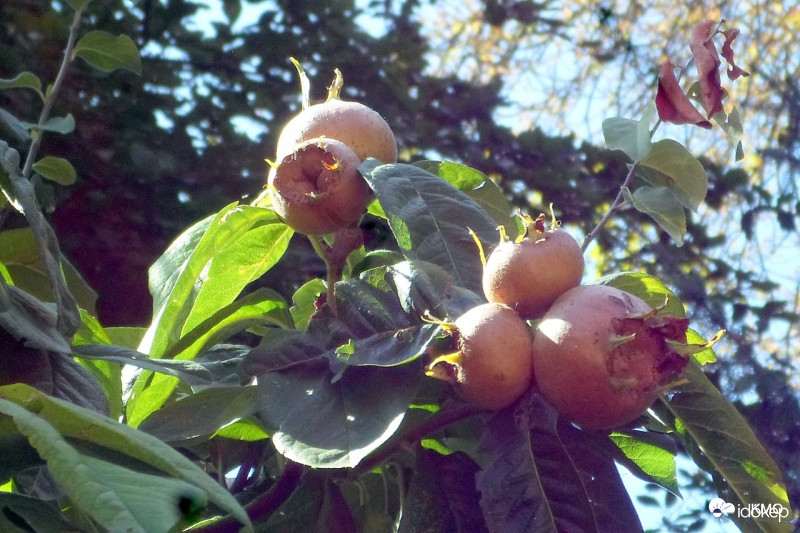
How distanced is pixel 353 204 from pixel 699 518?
2.27 m

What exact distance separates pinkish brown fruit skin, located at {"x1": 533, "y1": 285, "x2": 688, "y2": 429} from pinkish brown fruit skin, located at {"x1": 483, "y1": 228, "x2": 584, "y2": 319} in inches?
0.9

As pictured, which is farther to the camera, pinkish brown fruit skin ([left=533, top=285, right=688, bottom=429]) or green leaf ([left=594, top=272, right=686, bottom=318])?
green leaf ([left=594, top=272, right=686, bottom=318])

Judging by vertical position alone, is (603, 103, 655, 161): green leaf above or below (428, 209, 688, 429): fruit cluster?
above

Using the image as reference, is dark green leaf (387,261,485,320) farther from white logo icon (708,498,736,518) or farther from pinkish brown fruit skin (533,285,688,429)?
white logo icon (708,498,736,518)

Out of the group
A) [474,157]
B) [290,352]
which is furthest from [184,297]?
[474,157]

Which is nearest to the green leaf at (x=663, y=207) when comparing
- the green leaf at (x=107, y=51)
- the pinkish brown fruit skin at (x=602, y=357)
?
the pinkish brown fruit skin at (x=602, y=357)

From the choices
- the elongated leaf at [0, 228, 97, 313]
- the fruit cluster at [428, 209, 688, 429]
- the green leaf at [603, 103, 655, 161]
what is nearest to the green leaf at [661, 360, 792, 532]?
the fruit cluster at [428, 209, 688, 429]

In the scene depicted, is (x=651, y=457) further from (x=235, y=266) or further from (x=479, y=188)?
(x=235, y=266)

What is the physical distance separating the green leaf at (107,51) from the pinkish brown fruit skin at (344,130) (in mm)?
557

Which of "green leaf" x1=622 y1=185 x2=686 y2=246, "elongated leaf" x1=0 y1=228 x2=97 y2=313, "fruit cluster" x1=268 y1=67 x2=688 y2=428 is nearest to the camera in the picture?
"fruit cluster" x1=268 y1=67 x2=688 y2=428

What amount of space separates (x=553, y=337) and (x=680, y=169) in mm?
348

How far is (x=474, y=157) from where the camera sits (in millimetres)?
3279

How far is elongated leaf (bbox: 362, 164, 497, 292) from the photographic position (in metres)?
0.73

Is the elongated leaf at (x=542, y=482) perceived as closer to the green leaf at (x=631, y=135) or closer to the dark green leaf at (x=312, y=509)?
the dark green leaf at (x=312, y=509)
